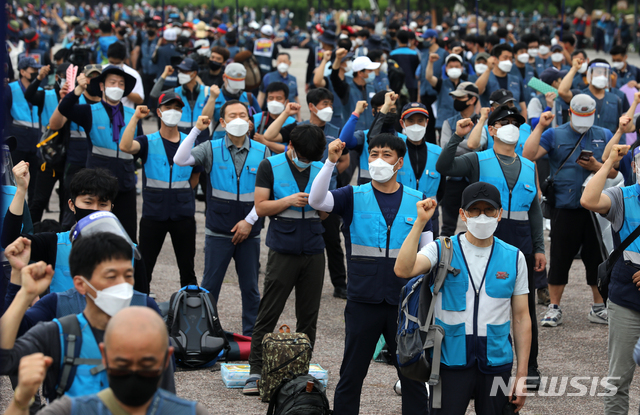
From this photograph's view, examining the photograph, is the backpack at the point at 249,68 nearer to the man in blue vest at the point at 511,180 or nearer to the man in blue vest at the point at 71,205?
the man in blue vest at the point at 511,180

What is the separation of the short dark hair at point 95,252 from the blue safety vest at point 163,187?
3.90 m

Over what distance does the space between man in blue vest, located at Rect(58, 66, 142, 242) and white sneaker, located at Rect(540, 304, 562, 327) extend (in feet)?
13.9

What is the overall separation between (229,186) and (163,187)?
2.59 feet

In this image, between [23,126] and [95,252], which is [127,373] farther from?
[23,126]

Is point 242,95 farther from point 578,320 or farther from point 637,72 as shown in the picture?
point 637,72

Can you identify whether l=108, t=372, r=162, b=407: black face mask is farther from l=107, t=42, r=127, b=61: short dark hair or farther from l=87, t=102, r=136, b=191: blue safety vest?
l=107, t=42, r=127, b=61: short dark hair

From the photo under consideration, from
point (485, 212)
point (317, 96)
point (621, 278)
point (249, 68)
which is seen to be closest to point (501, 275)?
point (485, 212)

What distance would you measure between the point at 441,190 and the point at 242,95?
3.97 m

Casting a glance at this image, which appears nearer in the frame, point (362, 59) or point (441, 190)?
point (441, 190)

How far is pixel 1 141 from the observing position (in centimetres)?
258

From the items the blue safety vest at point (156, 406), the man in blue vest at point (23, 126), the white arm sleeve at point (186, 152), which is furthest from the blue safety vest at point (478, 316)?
the man in blue vest at point (23, 126)

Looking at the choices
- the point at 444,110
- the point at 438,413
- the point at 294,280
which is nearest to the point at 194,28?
the point at 444,110

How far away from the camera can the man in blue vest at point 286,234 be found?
20.7 feet

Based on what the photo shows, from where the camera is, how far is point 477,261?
4613 millimetres
